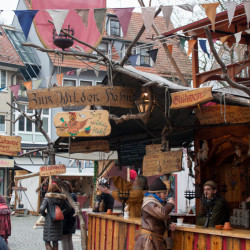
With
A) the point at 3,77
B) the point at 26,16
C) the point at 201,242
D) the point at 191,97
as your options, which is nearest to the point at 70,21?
the point at 26,16

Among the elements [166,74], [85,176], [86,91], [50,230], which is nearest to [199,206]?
[50,230]

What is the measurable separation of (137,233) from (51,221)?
8.32 ft

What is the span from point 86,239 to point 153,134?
2.85m

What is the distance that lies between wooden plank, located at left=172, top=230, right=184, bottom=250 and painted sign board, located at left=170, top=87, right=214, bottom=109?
1.87 m

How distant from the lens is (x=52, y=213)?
33.3ft

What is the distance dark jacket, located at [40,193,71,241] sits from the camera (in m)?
10.2

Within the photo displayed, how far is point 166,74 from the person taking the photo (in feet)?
104

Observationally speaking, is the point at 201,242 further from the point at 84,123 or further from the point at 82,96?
the point at 82,96

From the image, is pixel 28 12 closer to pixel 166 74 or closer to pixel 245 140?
pixel 245 140

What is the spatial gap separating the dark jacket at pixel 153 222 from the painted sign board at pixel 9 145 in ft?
13.3

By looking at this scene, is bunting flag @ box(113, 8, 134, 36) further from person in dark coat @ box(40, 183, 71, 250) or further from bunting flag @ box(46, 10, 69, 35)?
person in dark coat @ box(40, 183, 71, 250)

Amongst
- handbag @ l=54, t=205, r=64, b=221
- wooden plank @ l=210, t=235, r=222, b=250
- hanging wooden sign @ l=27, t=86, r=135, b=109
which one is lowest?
wooden plank @ l=210, t=235, r=222, b=250

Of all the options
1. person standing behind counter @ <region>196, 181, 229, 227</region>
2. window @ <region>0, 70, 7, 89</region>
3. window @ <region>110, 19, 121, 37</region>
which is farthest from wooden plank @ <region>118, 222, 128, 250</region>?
window @ <region>110, 19, 121, 37</region>

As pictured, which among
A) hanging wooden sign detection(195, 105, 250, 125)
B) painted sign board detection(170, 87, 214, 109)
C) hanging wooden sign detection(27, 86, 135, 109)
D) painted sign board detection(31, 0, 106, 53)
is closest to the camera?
painted sign board detection(170, 87, 214, 109)
